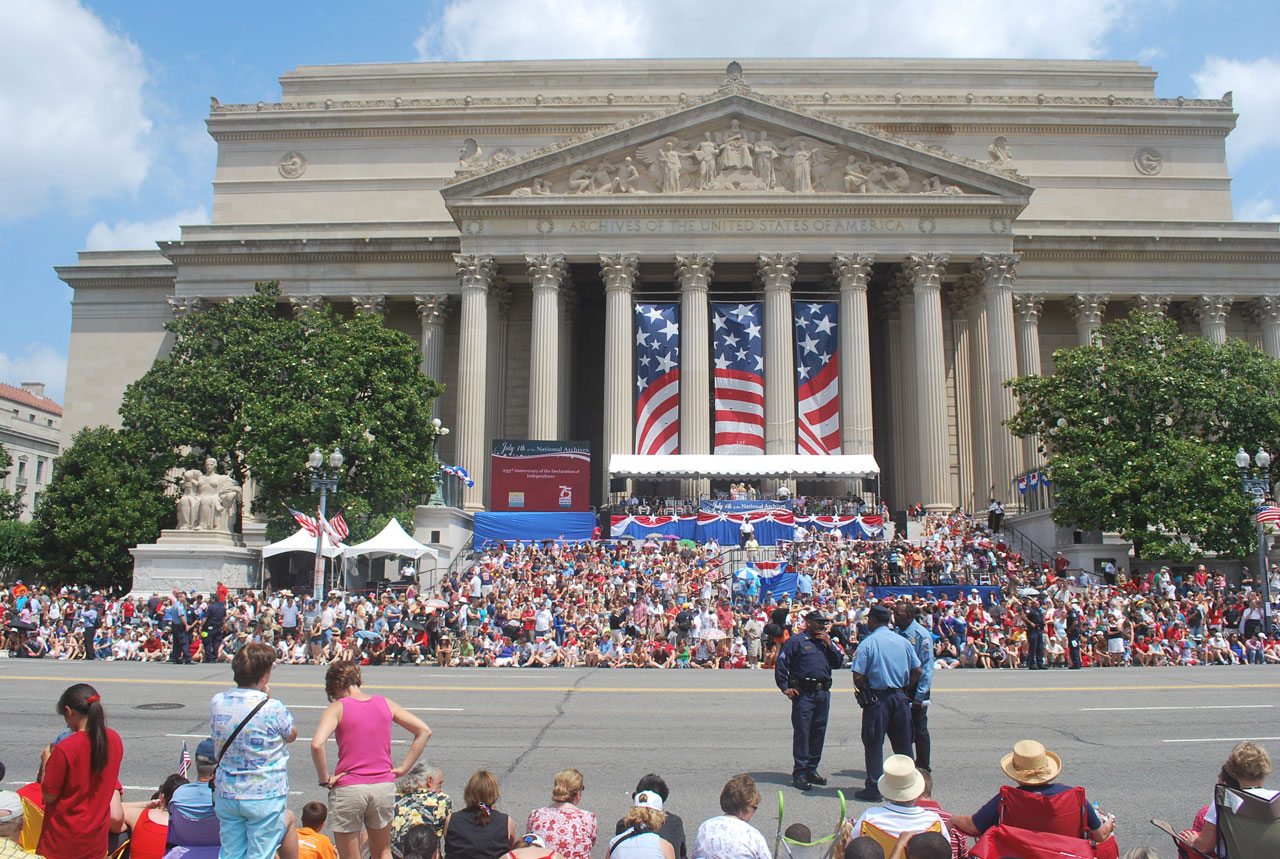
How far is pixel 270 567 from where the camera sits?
115 ft

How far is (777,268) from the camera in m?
42.4

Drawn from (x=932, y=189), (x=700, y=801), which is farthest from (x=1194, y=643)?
(x=932, y=189)

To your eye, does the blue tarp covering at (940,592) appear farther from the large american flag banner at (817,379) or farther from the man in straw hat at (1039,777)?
the man in straw hat at (1039,777)

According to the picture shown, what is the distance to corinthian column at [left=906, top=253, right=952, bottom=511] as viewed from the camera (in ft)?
133

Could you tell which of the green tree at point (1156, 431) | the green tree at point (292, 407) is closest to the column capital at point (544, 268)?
the green tree at point (292, 407)

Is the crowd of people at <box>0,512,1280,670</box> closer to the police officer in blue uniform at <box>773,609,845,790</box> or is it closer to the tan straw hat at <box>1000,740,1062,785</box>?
the police officer in blue uniform at <box>773,609,845,790</box>

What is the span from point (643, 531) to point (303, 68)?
142 feet

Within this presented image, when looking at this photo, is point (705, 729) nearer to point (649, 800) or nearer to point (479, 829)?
point (649, 800)

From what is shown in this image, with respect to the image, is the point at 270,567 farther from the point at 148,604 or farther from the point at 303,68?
the point at 303,68

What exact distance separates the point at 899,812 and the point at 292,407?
3204cm

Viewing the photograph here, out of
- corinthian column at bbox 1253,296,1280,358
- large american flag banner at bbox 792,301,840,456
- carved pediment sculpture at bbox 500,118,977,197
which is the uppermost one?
carved pediment sculpture at bbox 500,118,977,197

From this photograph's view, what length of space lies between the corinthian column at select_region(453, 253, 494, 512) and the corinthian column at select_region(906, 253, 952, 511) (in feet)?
60.5

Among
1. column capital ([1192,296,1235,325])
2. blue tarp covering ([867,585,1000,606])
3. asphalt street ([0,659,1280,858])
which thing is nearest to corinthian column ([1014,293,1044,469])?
column capital ([1192,296,1235,325])

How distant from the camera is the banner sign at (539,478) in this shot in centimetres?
3894
